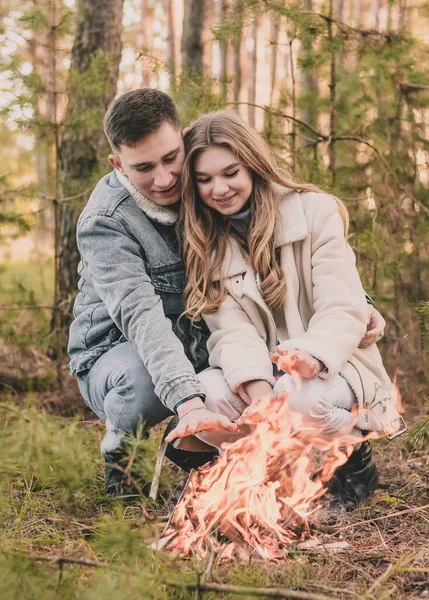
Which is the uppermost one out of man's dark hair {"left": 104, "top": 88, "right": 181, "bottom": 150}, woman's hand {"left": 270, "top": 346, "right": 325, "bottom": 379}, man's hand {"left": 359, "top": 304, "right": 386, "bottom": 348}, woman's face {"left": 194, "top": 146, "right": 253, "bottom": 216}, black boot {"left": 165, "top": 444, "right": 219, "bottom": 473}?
man's dark hair {"left": 104, "top": 88, "right": 181, "bottom": 150}

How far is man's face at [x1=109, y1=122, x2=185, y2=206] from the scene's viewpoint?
110 inches

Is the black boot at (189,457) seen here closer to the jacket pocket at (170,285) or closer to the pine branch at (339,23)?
the jacket pocket at (170,285)

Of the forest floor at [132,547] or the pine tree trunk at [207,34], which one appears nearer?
the forest floor at [132,547]

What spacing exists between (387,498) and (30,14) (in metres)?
3.62

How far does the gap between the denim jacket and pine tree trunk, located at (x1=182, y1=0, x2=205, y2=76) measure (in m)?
3.02

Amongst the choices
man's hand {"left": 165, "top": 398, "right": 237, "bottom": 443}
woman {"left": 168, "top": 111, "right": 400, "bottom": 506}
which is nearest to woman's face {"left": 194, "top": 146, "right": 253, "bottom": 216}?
woman {"left": 168, "top": 111, "right": 400, "bottom": 506}

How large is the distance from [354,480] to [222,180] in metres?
1.43

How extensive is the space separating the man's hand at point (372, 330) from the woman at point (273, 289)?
0.04m

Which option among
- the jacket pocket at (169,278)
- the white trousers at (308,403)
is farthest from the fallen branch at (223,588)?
the jacket pocket at (169,278)

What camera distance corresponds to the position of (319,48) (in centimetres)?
439

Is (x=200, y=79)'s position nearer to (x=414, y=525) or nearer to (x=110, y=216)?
(x=110, y=216)

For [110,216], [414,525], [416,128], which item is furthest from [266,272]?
[416,128]

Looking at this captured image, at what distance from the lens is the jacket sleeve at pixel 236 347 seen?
9.22 ft

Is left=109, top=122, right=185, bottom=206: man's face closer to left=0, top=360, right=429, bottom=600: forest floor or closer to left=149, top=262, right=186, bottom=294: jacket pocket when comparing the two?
left=149, top=262, right=186, bottom=294: jacket pocket
